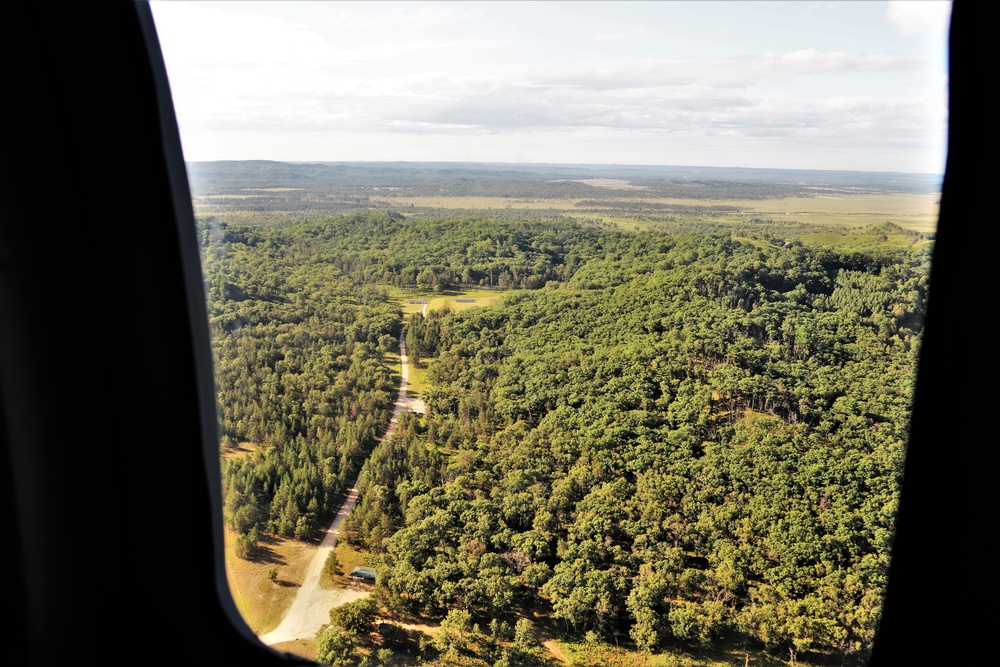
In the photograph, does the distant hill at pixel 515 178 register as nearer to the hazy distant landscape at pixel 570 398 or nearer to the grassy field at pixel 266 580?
the hazy distant landscape at pixel 570 398

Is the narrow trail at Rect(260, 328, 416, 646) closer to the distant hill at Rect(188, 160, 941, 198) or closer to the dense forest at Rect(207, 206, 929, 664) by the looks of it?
the dense forest at Rect(207, 206, 929, 664)

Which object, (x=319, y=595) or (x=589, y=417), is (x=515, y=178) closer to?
(x=589, y=417)

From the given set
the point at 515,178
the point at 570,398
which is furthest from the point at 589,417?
the point at 515,178

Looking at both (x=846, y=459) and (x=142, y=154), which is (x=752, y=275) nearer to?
(x=846, y=459)

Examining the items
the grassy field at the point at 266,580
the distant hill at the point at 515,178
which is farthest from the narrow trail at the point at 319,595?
the distant hill at the point at 515,178

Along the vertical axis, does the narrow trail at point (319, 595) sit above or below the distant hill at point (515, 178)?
below

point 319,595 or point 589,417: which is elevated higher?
point 589,417
